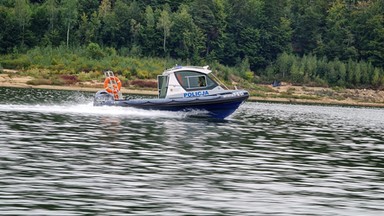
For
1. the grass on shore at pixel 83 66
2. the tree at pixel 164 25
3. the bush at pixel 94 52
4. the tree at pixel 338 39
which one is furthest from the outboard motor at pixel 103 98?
the tree at pixel 338 39

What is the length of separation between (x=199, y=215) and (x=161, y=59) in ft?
301

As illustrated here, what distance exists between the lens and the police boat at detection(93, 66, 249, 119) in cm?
4891

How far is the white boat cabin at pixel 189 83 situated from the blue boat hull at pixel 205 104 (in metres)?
0.78

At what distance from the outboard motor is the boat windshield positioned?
4.20 m

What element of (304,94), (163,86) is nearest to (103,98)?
(163,86)

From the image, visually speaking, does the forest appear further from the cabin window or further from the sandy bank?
the cabin window

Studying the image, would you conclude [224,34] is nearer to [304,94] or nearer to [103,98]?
[304,94]

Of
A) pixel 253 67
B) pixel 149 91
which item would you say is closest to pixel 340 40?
pixel 253 67

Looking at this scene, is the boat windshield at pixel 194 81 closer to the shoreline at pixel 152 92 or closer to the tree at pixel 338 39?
the shoreline at pixel 152 92

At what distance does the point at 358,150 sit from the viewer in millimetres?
36906

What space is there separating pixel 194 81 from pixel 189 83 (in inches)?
13.6

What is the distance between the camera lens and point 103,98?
168 feet

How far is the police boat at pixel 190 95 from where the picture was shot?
4891cm

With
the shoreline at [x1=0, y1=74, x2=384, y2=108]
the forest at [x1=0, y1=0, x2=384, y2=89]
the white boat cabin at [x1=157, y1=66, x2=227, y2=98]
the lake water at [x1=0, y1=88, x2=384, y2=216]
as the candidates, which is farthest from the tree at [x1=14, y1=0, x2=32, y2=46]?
the lake water at [x1=0, y1=88, x2=384, y2=216]
